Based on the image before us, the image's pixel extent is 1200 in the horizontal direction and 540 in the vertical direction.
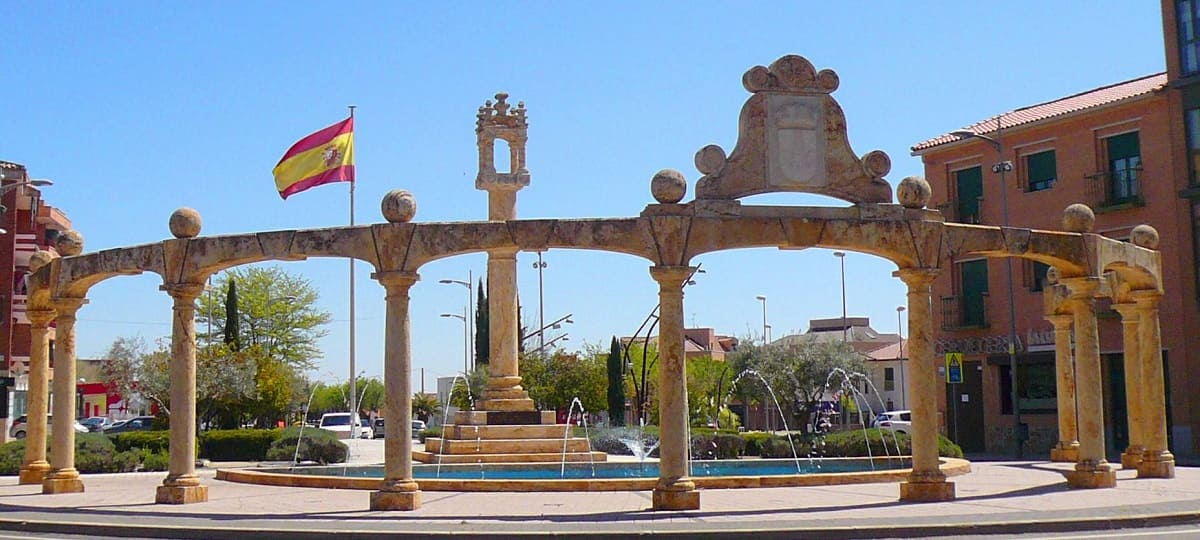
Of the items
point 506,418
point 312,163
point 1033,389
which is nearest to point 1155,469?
point 506,418

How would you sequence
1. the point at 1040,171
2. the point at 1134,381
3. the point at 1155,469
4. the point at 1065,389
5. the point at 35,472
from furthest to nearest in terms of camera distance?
the point at 1040,171
the point at 1065,389
the point at 35,472
the point at 1134,381
the point at 1155,469

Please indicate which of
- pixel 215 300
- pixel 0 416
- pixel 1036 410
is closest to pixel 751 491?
pixel 1036 410

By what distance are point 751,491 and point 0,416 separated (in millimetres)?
27508

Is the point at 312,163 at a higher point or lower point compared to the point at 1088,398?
higher

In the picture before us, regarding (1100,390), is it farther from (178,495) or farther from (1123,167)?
(1123,167)

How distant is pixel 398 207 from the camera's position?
16344 mm

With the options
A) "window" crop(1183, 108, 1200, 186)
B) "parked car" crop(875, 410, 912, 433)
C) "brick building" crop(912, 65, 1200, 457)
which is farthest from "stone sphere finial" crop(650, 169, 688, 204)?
"parked car" crop(875, 410, 912, 433)

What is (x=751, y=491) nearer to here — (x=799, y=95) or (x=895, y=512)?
(x=895, y=512)

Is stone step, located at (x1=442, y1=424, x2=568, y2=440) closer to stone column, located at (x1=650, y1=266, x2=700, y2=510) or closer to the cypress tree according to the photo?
stone column, located at (x1=650, y1=266, x2=700, y2=510)

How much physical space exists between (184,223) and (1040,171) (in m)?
27.9

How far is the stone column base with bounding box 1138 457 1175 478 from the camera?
20.4 meters

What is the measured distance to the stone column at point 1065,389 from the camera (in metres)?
22.2

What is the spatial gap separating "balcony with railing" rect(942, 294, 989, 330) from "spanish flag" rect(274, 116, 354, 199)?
20703mm

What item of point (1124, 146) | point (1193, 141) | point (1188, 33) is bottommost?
point (1193, 141)
